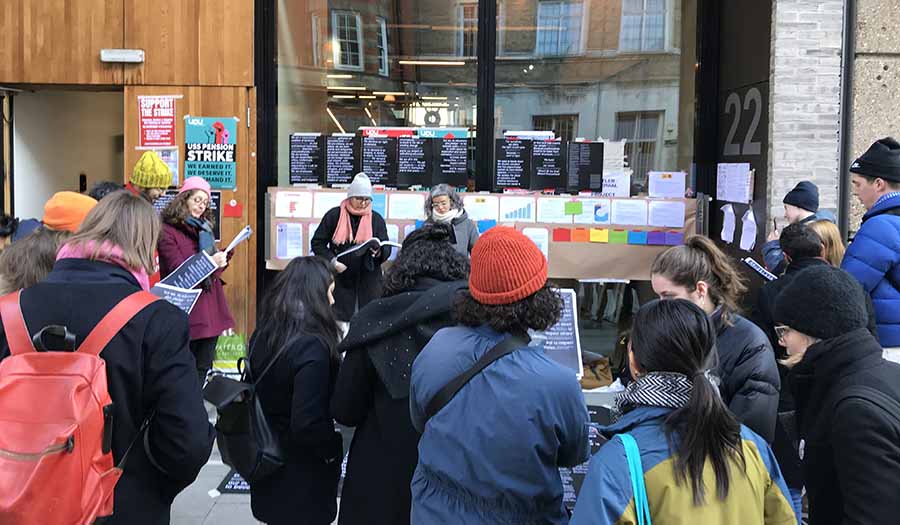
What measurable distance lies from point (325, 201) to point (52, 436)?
5.57 meters

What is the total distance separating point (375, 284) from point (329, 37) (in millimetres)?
2726

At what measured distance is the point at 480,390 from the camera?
2.47 metres

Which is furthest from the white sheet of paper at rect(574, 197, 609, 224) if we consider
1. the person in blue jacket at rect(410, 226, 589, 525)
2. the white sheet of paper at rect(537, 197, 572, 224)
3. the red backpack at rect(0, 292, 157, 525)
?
the red backpack at rect(0, 292, 157, 525)

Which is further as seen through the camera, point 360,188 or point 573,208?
point 573,208

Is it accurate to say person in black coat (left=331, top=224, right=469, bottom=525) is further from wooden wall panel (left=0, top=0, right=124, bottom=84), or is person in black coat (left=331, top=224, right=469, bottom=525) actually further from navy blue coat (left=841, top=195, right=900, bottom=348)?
wooden wall panel (left=0, top=0, right=124, bottom=84)

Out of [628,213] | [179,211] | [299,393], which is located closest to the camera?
[299,393]

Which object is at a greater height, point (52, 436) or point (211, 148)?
point (211, 148)

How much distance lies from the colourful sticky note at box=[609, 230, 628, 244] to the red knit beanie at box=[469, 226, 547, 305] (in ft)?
18.1

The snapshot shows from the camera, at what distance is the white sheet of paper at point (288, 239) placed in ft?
25.8

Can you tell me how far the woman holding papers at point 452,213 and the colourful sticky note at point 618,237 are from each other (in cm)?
160

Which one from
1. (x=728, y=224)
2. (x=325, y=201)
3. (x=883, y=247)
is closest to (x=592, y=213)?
(x=728, y=224)

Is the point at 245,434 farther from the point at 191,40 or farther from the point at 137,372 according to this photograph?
the point at 191,40

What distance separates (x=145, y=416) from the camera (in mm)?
2822

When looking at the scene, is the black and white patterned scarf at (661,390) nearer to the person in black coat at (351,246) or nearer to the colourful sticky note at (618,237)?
the person in black coat at (351,246)
